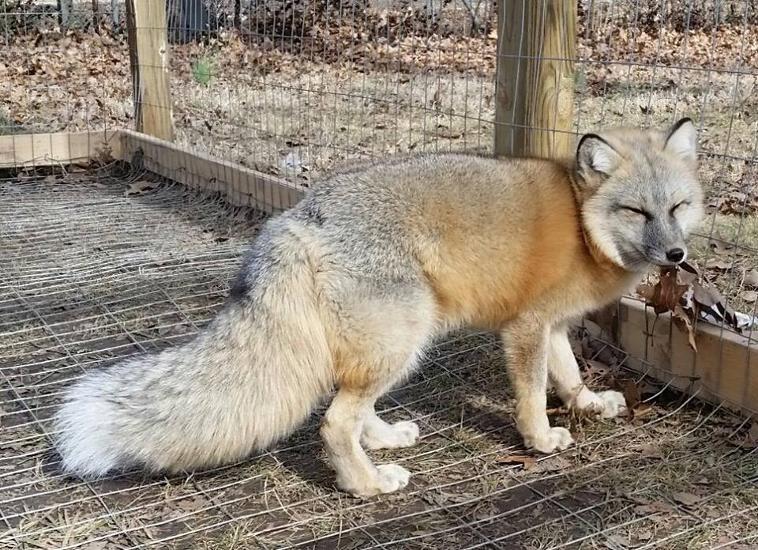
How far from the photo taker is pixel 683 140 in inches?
147

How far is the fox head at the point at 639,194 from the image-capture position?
357 cm

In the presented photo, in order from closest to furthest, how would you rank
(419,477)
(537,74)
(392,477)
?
1. (392,477)
2. (419,477)
3. (537,74)

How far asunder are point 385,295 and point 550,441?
3.45ft

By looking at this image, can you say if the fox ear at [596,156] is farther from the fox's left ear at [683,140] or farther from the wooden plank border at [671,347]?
the wooden plank border at [671,347]

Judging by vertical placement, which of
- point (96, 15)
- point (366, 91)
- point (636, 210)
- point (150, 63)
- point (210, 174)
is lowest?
point (210, 174)

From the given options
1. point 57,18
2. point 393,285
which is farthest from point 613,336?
point 57,18

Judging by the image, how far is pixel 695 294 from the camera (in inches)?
155

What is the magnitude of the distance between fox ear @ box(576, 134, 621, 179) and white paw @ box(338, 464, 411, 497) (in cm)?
155

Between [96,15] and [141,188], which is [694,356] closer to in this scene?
[141,188]

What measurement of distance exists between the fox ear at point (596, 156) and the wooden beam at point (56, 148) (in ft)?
20.5

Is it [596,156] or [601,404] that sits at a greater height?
Result: [596,156]

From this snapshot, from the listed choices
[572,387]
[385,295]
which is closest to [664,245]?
[572,387]

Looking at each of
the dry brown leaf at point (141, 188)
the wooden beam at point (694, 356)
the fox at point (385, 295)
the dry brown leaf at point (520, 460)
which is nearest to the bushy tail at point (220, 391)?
the fox at point (385, 295)

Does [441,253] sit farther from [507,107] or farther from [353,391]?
[507,107]
